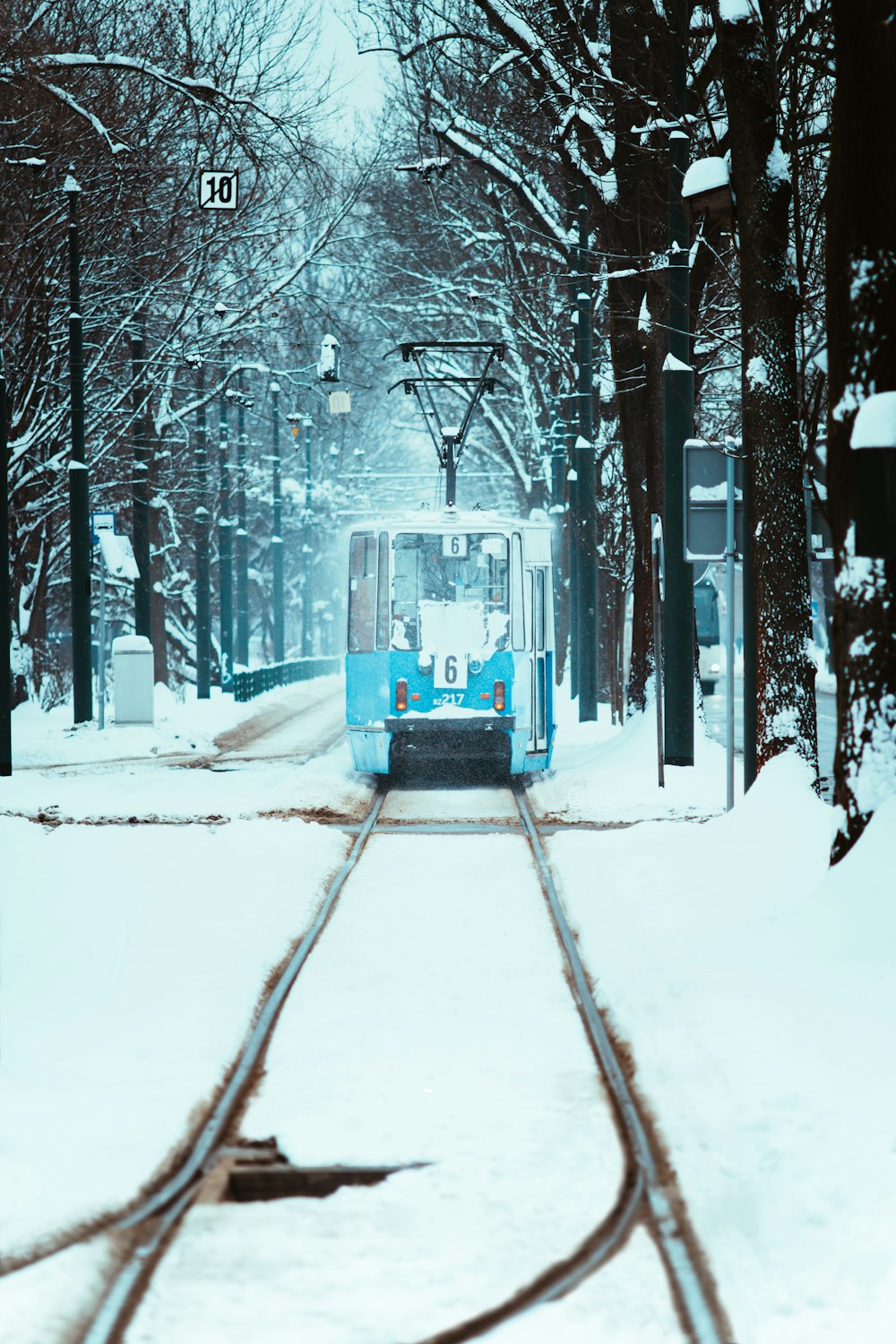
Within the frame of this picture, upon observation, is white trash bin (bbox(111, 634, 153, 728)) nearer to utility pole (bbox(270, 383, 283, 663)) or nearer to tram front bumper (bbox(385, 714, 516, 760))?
tram front bumper (bbox(385, 714, 516, 760))

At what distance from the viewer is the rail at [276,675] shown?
126ft

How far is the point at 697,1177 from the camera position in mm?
5402

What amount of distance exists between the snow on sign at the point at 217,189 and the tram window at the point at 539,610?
6.39 metres

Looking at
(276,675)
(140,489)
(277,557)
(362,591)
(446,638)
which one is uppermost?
(140,489)

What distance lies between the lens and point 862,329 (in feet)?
28.3

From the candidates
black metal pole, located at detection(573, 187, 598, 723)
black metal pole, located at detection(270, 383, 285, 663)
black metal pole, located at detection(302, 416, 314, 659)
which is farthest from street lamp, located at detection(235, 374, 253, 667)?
black metal pole, located at detection(573, 187, 598, 723)

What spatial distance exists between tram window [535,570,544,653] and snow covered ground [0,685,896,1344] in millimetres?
3808

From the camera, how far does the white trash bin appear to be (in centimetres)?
2694

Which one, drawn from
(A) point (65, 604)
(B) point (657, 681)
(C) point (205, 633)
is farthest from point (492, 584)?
(A) point (65, 604)

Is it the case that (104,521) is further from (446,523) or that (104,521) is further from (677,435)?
(677,435)

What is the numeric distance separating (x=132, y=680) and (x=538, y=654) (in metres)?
10.0

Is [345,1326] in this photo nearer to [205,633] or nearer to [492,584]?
[492,584]

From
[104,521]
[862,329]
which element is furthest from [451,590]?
[862,329]

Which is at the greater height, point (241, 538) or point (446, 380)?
point (446, 380)
